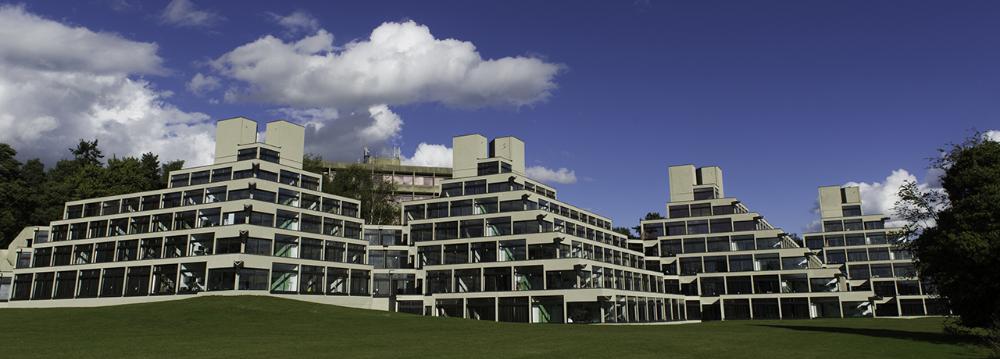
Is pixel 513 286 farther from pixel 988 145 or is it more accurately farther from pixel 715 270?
pixel 988 145

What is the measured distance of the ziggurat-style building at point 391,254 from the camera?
85.9 metres

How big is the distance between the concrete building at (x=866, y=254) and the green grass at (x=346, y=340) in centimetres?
8066

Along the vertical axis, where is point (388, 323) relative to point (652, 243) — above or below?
below

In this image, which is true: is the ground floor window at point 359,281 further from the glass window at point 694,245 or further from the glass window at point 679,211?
the glass window at point 679,211

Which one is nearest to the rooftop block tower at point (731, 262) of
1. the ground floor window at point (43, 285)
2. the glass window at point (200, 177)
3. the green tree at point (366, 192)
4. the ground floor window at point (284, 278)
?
the green tree at point (366, 192)

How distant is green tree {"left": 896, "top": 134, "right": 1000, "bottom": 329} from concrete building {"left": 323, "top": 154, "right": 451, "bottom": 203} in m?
120

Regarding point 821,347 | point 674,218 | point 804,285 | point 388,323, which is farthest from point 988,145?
point 674,218

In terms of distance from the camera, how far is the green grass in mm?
35156

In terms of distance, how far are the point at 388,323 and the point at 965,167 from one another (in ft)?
145

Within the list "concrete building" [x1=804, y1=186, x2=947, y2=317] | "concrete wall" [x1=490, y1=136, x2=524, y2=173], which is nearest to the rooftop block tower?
"concrete building" [x1=804, y1=186, x2=947, y2=317]

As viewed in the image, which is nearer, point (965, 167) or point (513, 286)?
point (965, 167)

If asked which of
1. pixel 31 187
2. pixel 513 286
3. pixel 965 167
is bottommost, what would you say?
pixel 513 286

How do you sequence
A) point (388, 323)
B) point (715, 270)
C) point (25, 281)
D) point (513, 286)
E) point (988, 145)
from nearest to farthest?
point (988, 145)
point (388, 323)
point (513, 286)
point (25, 281)
point (715, 270)

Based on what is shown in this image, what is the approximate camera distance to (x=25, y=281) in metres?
98.0
